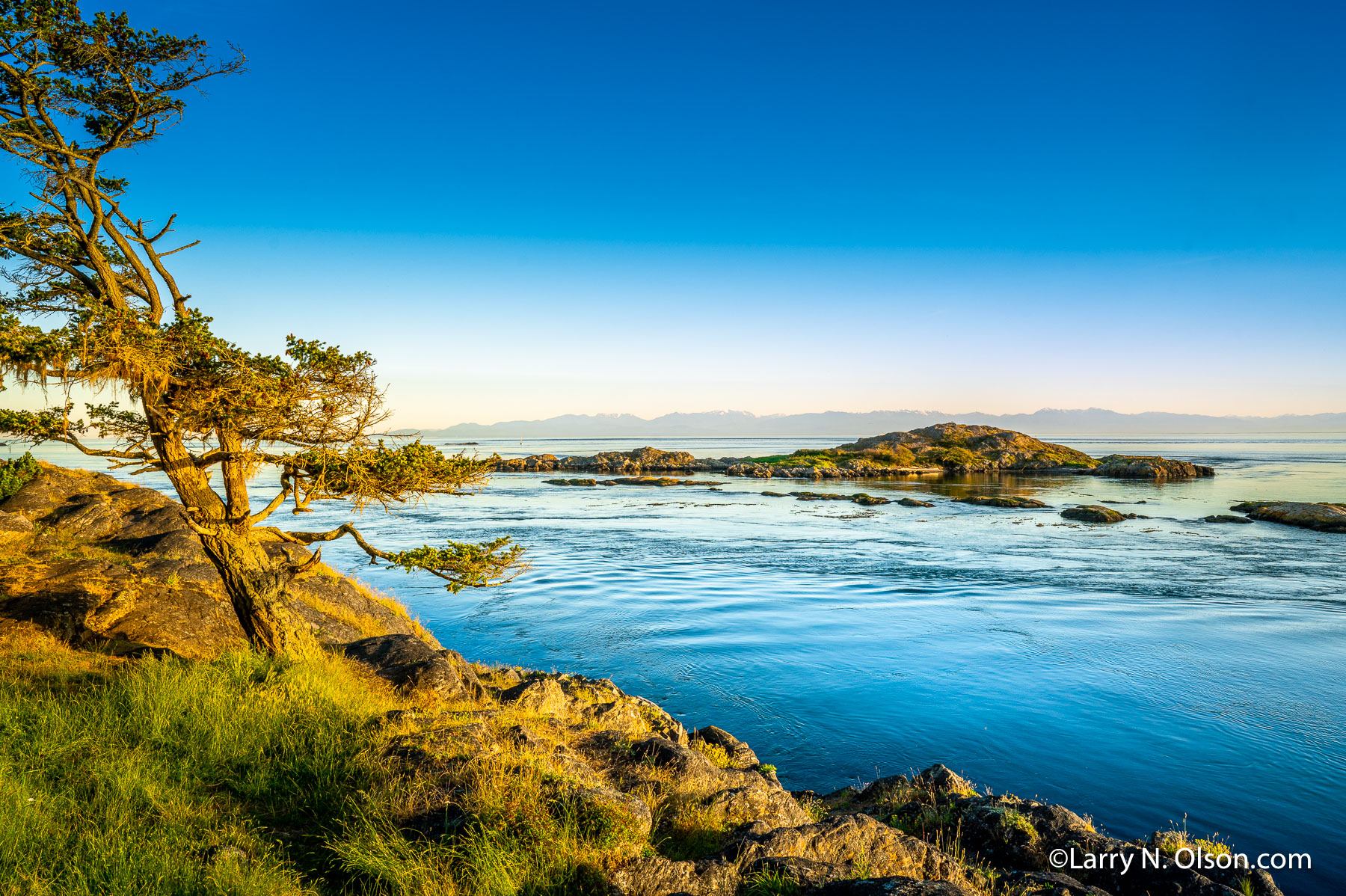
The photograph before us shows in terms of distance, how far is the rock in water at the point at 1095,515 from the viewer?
3945 cm

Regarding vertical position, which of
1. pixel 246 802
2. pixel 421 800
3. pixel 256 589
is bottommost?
pixel 246 802

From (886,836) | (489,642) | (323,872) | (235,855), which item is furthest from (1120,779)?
(489,642)

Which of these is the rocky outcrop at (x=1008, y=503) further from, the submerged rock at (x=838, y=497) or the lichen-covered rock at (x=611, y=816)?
the lichen-covered rock at (x=611, y=816)

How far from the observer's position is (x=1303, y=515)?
36844 millimetres

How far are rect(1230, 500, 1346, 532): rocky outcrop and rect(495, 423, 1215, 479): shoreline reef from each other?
4036 centimetres

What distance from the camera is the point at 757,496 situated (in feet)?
192

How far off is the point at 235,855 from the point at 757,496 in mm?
54334

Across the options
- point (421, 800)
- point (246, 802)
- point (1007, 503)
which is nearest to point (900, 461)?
point (1007, 503)

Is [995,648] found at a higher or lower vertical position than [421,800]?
lower

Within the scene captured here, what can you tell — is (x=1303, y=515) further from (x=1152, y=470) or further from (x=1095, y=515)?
(x=1152, y=470)

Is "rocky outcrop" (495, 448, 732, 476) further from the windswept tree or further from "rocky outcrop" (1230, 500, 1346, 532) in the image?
the windswept tree

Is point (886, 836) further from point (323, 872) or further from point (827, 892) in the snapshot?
Result: point (323, 872)

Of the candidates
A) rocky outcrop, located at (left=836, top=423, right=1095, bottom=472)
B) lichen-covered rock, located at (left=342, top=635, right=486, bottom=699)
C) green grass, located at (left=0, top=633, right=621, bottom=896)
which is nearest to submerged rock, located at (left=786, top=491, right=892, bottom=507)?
rocky outcrop, located at (left=836, top=423, right=1095, bottom=472)

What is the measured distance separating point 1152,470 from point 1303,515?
4148 centimetres
